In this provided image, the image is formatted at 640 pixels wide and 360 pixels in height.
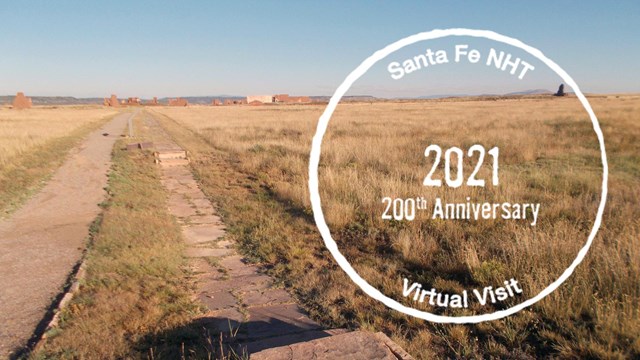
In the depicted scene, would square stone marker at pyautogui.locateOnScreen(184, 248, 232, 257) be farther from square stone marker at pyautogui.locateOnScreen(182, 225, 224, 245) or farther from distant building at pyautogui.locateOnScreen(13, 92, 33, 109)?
distant building at pyautogui.locateOnScreen(13, 92, 33, 109)

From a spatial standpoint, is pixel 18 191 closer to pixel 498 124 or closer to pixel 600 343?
pixel 600 343

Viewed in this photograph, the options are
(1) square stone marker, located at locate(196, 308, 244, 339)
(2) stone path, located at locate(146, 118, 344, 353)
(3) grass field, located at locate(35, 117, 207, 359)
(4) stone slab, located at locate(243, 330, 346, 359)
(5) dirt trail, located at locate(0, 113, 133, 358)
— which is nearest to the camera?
(4) stone slab, located at locate(243, 330, 346, 359)

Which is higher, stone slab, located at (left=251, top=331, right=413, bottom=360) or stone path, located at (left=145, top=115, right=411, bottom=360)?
stone slab, located at (left=251, top=331, right=413, bottom=360)

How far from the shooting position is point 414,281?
173 inches

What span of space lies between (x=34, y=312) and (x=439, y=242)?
4.45m

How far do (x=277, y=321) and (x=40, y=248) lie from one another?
3881 mm

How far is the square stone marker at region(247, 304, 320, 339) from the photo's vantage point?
11.3 feet

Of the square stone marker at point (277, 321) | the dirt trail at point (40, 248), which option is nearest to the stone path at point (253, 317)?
the square stone marker at point (277, 321)

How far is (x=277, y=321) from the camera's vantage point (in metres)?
3.64

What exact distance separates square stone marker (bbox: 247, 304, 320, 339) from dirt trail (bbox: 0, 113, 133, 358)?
1.82 metres

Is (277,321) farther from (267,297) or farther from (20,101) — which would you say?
(20,101)

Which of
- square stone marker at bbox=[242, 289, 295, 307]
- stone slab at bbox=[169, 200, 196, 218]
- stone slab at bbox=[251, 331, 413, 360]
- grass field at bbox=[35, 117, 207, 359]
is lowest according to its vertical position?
stone slab at bbox=[169, 200, 196, 218]

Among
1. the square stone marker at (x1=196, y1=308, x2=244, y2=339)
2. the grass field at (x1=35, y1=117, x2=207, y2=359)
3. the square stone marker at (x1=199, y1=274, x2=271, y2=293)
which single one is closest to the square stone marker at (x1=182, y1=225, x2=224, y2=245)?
the grass field at (x1=35, y1=117, x2=207, y2=359)

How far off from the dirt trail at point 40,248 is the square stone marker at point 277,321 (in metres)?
1.82
